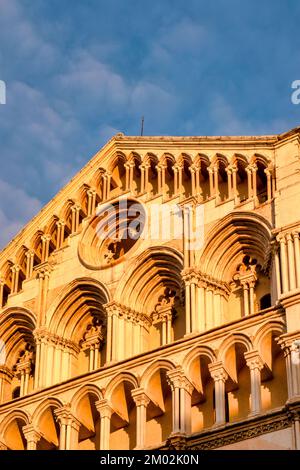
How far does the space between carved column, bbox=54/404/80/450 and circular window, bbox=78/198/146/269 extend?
408 cm

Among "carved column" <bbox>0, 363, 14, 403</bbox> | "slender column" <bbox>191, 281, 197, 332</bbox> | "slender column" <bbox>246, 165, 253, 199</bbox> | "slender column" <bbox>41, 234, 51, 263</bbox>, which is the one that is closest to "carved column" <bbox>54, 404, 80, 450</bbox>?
"carved column" <bbox>0, 363, 14, 403</bbox>

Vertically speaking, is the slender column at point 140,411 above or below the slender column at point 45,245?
below

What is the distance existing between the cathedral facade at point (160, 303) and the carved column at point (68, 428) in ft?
0.13

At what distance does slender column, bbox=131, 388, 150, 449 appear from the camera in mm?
34250

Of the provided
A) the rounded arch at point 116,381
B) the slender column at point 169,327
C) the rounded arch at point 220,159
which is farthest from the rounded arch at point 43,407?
the rounded arch at point 220,159

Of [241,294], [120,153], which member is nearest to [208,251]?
[241,294]

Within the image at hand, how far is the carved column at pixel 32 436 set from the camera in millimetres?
36250

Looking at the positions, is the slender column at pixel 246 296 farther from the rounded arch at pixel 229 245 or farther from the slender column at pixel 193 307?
the slender column at pixel 193 307

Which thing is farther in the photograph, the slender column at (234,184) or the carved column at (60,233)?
the carved column at (60,233)

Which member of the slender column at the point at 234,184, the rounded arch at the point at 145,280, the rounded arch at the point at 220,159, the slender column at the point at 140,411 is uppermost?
the rounded arch at the point at 220,159

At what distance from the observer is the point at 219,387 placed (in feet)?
110

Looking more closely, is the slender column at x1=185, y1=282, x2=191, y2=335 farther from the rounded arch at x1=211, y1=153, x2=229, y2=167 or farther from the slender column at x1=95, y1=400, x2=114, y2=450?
the rounded arch at x1=211, y1=153, x2=229, y2=167

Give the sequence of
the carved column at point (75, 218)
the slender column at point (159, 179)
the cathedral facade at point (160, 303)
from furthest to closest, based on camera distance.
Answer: the carved column at point (75, 218), the slender column at point (159, 179), the cathedral facade at point (160, 303)

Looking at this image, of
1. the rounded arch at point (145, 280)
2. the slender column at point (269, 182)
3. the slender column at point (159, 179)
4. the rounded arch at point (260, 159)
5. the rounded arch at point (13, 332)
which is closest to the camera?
the slender column at point (269, 182)
